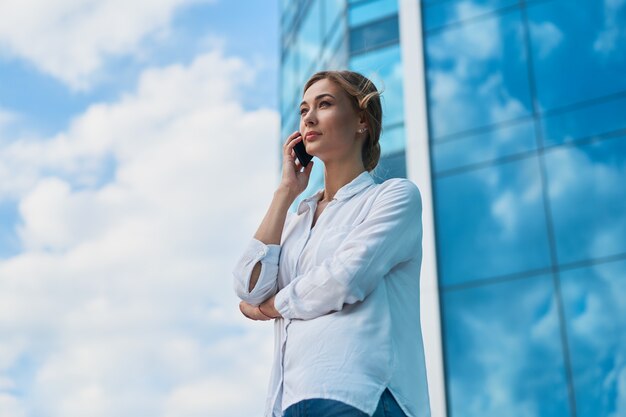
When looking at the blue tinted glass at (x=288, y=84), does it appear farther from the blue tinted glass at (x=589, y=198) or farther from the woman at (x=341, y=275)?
the woman at (x=341, y=275)

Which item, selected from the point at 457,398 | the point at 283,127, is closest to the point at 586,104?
the point at 457,398

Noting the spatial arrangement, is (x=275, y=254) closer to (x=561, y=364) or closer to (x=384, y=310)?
(x=384, y=310)

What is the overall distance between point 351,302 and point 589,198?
8993 millimetres

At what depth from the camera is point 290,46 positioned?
17.4 metres

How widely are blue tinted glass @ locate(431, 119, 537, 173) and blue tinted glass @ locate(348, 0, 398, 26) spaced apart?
10.2 ft

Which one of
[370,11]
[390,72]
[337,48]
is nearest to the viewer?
[390,72]

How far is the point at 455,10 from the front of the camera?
12328mm

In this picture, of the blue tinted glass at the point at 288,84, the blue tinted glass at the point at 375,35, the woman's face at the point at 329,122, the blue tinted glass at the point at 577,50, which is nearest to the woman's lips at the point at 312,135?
the woman's face at the point at 329,122

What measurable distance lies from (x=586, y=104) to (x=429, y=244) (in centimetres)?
307

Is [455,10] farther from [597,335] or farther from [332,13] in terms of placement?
[597,335]

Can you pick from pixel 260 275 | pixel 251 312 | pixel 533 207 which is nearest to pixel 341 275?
pixel 260 275

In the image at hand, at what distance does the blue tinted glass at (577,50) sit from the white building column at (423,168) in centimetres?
193

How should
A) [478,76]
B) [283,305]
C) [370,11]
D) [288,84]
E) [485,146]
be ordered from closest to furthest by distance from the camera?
[283,305] < [485,146] < [478,76] < [370,11] < [288,84]

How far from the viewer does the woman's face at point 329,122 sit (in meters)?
2.55
